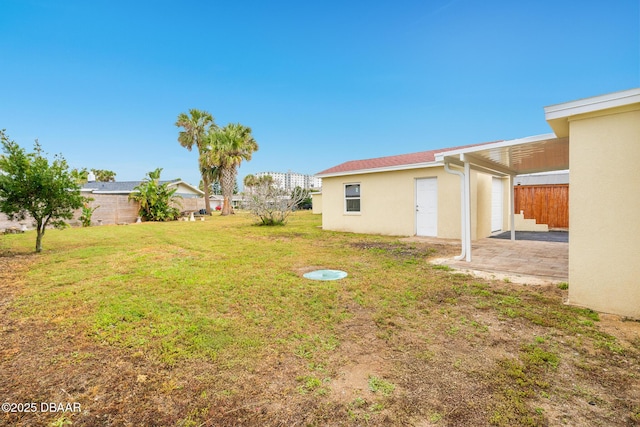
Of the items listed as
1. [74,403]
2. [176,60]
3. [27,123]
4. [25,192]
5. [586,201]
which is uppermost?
[176,60]

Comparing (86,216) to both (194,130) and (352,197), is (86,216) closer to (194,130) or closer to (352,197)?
(194,130)

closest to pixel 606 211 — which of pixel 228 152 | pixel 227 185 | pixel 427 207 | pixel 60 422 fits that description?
pixel 60 422

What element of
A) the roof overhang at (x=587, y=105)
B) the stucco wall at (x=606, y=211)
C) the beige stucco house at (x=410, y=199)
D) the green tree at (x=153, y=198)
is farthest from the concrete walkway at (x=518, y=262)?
the green tree at (x=153, y=198)

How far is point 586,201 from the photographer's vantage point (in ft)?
12.2

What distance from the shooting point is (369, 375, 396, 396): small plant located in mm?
2162

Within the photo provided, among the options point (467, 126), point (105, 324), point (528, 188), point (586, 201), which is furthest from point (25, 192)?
point (467, 126)

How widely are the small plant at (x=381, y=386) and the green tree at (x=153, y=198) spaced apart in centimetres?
2160

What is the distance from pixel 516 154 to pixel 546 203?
8.92 meters

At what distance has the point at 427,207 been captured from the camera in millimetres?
10883

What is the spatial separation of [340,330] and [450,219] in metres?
8.41

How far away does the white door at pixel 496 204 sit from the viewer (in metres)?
11.9

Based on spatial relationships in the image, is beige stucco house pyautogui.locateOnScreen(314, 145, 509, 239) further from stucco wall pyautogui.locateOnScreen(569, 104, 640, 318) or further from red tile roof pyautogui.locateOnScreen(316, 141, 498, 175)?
stucco wall pyautogui.locateOnScreen(569, 104, 640, 318)

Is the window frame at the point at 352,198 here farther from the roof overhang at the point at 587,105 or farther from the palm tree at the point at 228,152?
the palm tree at the point at 228,152

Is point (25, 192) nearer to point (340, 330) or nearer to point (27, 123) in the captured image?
point (340, 330)
